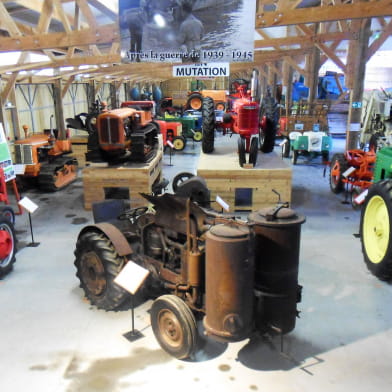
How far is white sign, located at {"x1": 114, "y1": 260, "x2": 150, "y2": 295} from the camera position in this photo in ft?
12.7

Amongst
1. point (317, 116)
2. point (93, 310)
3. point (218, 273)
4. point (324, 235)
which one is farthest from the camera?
point (317, 116)

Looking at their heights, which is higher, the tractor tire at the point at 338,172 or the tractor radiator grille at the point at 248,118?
the tractor radiator grille at the point at 248,118

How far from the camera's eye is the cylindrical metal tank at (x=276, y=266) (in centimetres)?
340

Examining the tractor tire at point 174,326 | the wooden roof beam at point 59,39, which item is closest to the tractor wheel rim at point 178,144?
the wooden roof beam at point 59,39

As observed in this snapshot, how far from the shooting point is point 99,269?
448cm

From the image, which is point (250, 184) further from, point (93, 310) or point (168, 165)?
point (168, 165)

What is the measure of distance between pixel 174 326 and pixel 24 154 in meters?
7.06

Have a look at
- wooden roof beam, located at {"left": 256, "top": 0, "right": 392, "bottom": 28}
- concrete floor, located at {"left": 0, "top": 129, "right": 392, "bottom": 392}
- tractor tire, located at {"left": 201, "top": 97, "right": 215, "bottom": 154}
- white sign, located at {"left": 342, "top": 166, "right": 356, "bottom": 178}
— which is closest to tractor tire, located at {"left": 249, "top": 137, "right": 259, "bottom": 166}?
white sign, located at {"left": 342, "top": 166, "right": 356, "bottom": 178}

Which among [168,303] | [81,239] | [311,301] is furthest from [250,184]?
[168,303]

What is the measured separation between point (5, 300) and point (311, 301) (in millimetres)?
3531

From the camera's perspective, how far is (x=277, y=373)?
3.57 meters

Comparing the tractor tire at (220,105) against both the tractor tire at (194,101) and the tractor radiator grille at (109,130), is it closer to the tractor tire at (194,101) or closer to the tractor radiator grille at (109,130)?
the tractor tire at (194,101)

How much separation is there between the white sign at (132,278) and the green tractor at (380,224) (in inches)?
117

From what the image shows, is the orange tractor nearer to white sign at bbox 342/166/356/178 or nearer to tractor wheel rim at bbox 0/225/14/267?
white sign at bbox 342/166/356/178
